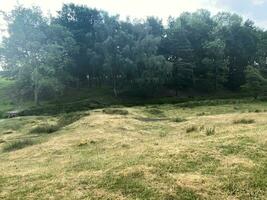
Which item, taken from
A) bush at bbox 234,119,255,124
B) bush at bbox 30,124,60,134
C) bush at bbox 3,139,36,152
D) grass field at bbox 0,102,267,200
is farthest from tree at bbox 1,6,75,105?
grass field at bbox 0,102,267,200

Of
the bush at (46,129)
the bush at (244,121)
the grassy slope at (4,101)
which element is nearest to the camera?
the bush at (244,121)

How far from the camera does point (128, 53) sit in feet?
239

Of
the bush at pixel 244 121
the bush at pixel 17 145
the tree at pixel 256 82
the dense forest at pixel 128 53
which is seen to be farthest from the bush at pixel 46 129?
the tree at pixel 256 82

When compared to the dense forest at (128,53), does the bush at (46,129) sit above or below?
below

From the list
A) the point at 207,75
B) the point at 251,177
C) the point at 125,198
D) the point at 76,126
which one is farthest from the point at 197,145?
the point at 207,75

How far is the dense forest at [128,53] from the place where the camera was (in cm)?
6838

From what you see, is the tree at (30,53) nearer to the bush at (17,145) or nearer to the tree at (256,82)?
the tree at (256,82)

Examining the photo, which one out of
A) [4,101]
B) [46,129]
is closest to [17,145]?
[46,129]

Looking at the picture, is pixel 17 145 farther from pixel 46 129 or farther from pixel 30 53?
pixel 30 53

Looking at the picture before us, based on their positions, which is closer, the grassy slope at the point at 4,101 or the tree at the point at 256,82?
the grassy slope at the point at 4,101

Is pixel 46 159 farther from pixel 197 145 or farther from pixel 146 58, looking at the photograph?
pixel 146 58

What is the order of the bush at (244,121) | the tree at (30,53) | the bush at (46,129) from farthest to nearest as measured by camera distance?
1. the tree at (30,53)
2. the bush at (46,129)
3. the bush at (244,121)

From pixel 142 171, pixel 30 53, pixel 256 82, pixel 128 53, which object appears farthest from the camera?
pixel 128 53

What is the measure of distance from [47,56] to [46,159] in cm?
4997
